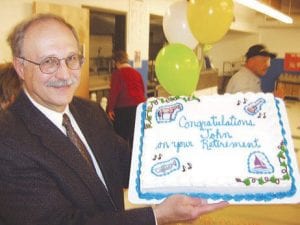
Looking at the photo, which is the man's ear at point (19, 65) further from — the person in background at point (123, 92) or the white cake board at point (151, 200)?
the person in background at point (123, 92)

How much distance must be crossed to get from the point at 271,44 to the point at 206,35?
35.9ft

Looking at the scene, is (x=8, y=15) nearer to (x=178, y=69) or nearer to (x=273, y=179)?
(x=178, y=69)

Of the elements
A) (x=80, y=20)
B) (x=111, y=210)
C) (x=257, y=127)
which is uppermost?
(x=80, y=20)

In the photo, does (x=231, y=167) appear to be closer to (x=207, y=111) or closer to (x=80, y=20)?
(x=207, y=111)

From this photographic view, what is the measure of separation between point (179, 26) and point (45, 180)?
169cm

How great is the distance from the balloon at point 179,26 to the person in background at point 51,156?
1.34 m

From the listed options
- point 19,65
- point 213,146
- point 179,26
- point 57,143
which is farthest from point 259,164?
point 179,26

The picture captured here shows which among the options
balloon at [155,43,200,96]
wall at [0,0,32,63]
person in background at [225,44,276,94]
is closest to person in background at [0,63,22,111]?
balloon at [155,43,200,96]

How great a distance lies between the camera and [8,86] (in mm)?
1556

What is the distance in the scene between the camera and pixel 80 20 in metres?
4.36

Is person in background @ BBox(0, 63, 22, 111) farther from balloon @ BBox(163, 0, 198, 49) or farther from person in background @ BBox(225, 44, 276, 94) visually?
person in background @ BBox(225, 44, 276, 94)

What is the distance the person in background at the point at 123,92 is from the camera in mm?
Answer: 4449

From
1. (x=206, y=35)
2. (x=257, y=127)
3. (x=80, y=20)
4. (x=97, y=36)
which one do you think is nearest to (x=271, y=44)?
(x=97, y=36)

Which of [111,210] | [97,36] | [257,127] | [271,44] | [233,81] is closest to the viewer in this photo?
[111,210]
